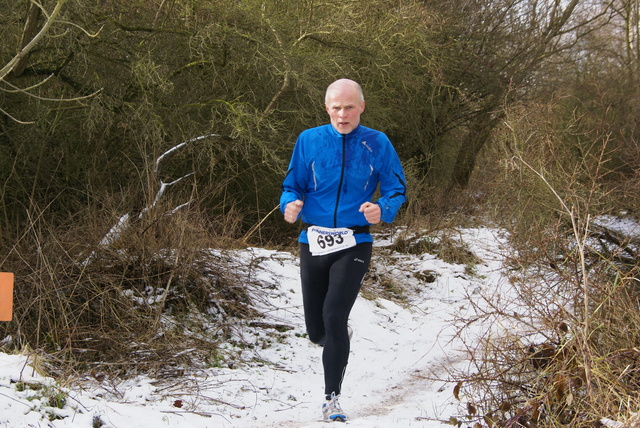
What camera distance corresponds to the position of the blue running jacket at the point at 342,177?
4.07 m

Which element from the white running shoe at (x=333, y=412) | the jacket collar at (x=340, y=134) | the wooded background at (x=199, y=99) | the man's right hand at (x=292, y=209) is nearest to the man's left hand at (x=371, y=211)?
the man's right hand at (x=292, y=209)

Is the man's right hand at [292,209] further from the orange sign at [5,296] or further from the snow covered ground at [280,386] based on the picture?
the orange sign at [5,296]

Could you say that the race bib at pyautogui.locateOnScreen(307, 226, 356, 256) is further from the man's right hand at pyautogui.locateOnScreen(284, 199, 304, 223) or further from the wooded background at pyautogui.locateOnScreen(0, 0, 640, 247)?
the wooded background at pyautogui.locateOnScreen(0, 0, 640, 247)

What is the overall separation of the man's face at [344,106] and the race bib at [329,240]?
1.97 ft

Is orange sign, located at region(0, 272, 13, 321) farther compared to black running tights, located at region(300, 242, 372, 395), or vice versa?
black running tights, located at region(300, 242, 372, 395)

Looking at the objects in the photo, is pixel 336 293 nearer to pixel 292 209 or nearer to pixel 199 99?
pixel 292 209

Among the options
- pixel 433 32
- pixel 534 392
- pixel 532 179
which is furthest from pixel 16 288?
pixel 433 32

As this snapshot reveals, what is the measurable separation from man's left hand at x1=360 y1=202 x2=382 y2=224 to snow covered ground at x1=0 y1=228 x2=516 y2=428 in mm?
982

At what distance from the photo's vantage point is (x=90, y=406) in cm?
383

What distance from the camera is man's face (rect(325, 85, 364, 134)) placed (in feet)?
13.3

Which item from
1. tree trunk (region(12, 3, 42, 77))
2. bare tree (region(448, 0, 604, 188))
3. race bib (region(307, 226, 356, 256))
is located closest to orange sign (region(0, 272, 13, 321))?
race bib (region(307, 226, 356, 256))

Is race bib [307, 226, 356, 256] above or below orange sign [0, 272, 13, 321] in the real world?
above

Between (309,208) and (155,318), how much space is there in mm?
2090

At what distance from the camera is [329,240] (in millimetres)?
4066
